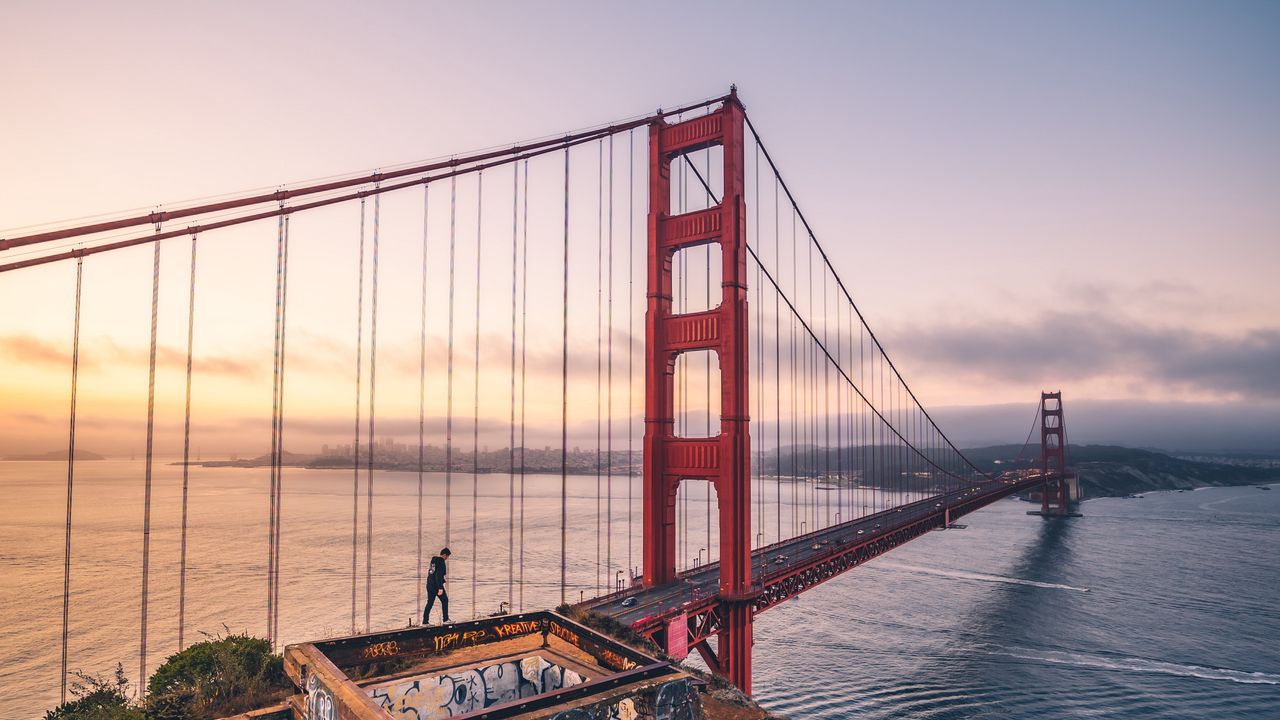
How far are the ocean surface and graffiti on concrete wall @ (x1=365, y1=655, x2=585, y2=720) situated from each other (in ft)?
12.8

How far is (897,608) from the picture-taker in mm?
51188

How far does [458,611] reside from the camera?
2018 inches

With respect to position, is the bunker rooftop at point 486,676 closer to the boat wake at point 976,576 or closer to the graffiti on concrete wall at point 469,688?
the graffiti on concrete wall at point 469,688

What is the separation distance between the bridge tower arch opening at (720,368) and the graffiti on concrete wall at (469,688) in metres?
13.8

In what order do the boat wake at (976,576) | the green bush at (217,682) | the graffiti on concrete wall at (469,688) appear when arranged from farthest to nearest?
1. the boat wake at (976,576)
2. the green bush at (217,682)
3. the graffiti on concrete wall at (469,688)

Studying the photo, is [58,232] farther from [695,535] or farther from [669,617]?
[695,535]

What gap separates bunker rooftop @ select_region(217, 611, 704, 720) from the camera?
8.25 metres

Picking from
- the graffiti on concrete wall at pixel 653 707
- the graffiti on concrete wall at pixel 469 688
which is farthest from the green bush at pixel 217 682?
the graffiti on concrete wall at pixel 653 707

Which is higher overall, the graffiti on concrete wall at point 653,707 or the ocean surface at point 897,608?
the graffiti on concrete wall at point 653,707

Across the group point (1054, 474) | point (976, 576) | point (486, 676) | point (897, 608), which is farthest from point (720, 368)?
point (1054, 474)

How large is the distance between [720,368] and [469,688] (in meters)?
16.2

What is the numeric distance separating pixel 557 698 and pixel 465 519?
120836mm

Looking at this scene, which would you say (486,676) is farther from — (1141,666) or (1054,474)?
(1054,474)

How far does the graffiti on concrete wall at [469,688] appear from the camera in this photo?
32.1ft
